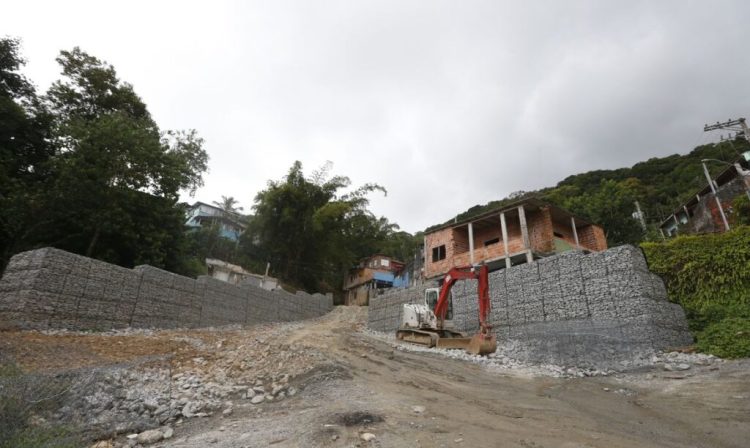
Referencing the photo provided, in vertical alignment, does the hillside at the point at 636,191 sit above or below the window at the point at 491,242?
above

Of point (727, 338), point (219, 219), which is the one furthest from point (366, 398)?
point (219, 219)

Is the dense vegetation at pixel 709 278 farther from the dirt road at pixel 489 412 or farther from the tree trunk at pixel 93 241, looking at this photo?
the tree trunk at pixel 93 241

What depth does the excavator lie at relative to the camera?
11320mm

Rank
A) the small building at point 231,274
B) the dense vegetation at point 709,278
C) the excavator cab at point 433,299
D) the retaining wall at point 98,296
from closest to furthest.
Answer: the dense vegetation at point 709,278, the retaining wall at point 98,296, the excavator cab at point 433,299, the small building at point 231,274

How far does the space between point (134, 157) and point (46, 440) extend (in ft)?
48.0

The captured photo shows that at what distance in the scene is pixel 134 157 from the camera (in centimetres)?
1589

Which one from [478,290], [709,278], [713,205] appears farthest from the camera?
[713,205]

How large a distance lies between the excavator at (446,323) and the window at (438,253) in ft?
21.6

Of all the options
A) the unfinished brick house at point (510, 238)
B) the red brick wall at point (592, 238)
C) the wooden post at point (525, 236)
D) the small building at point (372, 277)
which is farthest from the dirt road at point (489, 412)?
the small building at point (372, 277)

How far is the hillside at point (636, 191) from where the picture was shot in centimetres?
2648

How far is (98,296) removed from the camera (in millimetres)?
11391

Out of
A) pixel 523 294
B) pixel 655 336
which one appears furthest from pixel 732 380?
pixel 523 294

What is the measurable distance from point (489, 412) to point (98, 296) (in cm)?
1169

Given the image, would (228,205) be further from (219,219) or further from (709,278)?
(709,278)
